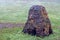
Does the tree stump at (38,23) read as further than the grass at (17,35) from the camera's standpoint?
Yes

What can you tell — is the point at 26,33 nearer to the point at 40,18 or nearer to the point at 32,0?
the point at 40,18

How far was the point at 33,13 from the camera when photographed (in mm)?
8758

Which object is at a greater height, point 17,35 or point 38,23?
point 38,23

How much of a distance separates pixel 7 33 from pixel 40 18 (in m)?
1.36

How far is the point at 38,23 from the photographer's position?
8.51 m

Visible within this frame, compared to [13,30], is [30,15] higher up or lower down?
higher up

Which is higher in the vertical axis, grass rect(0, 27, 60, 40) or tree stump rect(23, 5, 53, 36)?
tree stump rect(23, 5, 53, 36)

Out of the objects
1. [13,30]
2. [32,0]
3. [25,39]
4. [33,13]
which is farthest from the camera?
[32,0]

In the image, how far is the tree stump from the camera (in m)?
8.48

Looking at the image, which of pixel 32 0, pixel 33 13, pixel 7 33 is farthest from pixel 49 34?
pixel 32 0

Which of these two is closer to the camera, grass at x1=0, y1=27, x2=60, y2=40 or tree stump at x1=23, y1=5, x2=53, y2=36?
grass at x1=0, y1=27, x2=60, y2=40

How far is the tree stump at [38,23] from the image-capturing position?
8.48 m

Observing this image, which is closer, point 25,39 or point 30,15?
point 25,39

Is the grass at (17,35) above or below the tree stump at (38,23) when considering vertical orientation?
below
